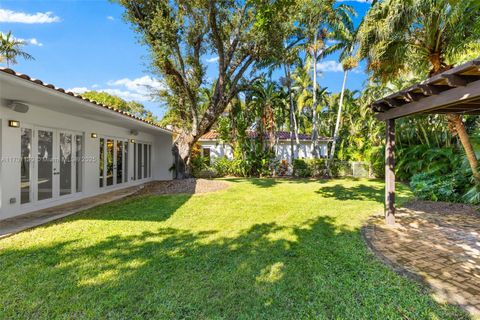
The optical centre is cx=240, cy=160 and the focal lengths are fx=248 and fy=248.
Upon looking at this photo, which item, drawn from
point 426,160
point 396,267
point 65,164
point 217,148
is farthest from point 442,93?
point 217,148

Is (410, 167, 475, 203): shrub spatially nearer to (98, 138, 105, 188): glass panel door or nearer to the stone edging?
the stone edging

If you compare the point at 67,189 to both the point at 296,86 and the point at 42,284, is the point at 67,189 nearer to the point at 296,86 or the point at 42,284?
the point at 42,284

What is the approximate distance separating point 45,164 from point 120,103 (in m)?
29.1

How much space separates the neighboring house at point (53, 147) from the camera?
21.2 ft

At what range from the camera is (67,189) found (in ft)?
30.0

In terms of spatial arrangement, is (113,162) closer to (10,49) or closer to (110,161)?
(110,161)

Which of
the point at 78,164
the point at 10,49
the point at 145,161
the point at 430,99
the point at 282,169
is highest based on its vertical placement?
the point at 10,49

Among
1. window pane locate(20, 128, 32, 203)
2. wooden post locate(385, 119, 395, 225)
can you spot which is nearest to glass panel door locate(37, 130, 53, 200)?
window pane locate(20, 128, 32, 203)

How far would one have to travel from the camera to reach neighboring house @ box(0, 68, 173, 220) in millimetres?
6470

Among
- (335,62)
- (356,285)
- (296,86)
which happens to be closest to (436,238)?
(356,285)

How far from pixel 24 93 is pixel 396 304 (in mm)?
8240

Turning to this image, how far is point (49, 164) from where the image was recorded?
27.1 feet

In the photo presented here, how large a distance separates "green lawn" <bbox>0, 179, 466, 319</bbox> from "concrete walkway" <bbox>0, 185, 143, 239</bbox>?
0.64m

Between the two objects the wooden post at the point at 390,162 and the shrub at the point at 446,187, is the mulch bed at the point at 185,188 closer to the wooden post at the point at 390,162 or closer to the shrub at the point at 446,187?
the wooden post at the point at 390,162
